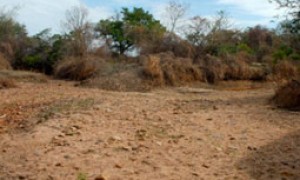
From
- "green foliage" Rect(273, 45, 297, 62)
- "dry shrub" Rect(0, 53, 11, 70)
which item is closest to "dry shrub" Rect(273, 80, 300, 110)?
"green foliage" Rect(273, 45, 297, 62)

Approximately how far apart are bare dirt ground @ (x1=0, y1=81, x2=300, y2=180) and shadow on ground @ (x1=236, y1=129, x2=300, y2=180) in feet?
0.03

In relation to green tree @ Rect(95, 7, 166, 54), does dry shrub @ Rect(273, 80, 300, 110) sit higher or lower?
lower

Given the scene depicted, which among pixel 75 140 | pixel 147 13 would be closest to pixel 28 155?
pixel 75 140

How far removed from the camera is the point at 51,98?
32.0 feet

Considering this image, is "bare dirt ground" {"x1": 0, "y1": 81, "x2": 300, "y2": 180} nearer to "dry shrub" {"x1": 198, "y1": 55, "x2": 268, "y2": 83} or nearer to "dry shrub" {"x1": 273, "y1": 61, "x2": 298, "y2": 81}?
"dry shrub" {"x1": 273, "y1": 61, "x2": 298, "y2": 81}

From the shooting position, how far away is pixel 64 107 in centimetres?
802

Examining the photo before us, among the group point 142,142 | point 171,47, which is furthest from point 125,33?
point 142,142

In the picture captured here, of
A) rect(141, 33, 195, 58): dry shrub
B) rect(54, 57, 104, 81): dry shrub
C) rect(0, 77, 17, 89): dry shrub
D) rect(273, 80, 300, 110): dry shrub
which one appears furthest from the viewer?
rect(141, 33, 195, 58): dry shrub

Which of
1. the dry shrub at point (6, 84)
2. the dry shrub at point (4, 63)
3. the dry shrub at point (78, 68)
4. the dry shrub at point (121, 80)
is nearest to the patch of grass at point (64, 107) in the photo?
the dry shrub at point (6, 84)

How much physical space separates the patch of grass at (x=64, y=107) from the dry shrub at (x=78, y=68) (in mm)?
7861

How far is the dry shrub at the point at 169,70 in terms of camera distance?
15711mm

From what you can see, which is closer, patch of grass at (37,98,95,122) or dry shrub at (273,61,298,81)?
patch of grass at (37,98,95,122)

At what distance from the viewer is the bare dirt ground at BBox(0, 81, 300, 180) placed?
4.84 meters

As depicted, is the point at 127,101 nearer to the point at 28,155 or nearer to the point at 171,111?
the point at 171,111
